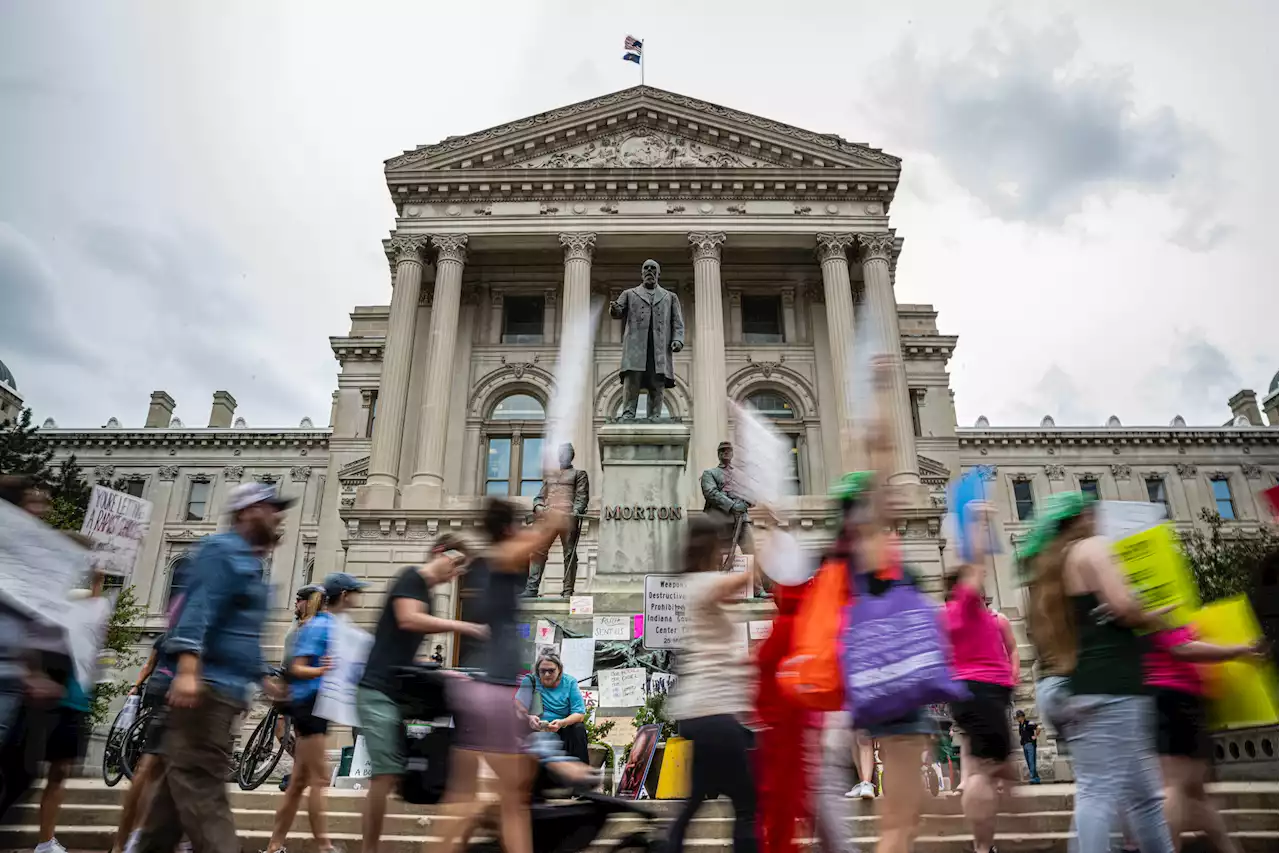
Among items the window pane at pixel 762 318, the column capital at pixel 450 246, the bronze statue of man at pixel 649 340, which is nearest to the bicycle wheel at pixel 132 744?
the bronze statue of man at pixel 649 340

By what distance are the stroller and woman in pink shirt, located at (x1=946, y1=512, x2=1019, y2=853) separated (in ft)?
6.07

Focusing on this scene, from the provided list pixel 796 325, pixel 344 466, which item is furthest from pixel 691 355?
pixel 344 466

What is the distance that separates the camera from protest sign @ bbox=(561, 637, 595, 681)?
37.4ft

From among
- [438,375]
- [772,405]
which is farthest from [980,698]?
[772,405]

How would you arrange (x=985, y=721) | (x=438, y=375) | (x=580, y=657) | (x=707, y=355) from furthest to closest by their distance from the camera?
(x=438, y=375)
(x=707, y=355)
(x=580, y=657)
(x=985, y=721)

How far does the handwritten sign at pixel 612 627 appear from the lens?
1111 centimetres

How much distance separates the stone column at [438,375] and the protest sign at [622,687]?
17.6m

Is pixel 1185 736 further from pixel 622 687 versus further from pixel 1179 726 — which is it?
pixel 622 687

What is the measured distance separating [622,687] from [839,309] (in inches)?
898

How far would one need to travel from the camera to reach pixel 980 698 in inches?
196

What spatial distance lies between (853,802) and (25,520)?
612 centimetres

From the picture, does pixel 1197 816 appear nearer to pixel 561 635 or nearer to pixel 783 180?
pixel 561 635

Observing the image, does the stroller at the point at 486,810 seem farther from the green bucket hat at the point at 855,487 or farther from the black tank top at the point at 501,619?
the green bucket hat at the point at 855,487

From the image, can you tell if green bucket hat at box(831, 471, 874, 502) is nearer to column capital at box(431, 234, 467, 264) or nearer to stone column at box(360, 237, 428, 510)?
stone column at box(360, 237, 428, 510)
